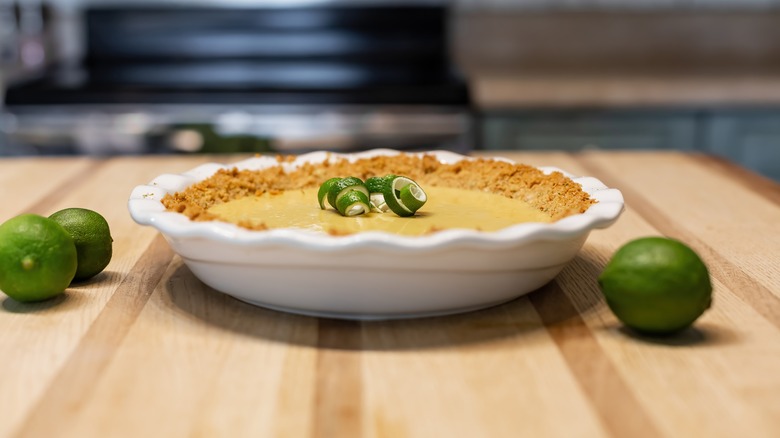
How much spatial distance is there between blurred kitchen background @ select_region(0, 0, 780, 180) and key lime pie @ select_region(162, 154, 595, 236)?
1.30m

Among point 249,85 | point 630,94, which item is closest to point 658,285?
point 630,94

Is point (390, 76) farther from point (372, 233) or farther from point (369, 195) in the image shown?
point (372, 233)

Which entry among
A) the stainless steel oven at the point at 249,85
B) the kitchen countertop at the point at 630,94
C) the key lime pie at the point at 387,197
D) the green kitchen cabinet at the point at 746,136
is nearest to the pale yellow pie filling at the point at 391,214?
the key lime pie at the point at 387,197

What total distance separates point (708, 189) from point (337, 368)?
1114mm

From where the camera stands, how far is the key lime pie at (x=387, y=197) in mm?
1168

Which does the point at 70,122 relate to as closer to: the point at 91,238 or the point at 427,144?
the point at 427,144

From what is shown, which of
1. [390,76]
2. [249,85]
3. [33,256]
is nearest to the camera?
[33,256]

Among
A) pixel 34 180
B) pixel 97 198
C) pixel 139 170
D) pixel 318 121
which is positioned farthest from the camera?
pixel 318 121

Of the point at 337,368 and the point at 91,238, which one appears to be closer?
the point at 337,368

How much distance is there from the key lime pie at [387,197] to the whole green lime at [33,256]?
153 mm

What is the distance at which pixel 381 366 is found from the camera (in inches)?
37.1

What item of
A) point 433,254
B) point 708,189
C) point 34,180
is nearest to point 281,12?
point 34,180

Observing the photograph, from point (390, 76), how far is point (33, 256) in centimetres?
236

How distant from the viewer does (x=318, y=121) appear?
2.80 meters
